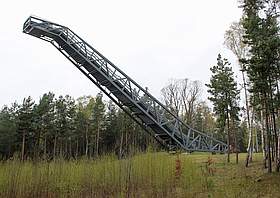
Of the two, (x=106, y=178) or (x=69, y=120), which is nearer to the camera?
(x=106, y=178)

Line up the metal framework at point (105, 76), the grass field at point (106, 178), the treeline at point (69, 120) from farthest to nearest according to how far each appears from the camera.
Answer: the treeline at point (69, 120) → the metal framework at point (105, 76) → the grass field at point (106, 178)

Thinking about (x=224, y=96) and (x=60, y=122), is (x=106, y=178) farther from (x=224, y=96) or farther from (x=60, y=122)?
(x=60, y=122)

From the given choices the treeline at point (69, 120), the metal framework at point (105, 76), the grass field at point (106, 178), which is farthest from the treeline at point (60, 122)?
the grass field at point (106, 178)

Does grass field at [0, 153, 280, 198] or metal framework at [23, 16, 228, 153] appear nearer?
grass field at [0, 153, 280, 198]

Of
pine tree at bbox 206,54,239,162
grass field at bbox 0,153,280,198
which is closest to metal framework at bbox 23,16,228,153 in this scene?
pine tree at bbox 206,54,239,162

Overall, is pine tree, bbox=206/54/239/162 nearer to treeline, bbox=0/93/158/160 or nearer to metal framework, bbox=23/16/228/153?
metal framework, bbox=23/16/228/153

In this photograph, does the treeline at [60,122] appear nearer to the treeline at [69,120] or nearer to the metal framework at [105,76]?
the treeline at [69,120]

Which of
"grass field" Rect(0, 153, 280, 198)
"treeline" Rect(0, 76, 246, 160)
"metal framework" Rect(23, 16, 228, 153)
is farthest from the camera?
"treeline" Rect(0, 76, 246, 160)

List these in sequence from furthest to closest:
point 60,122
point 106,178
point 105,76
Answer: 1. point 60,122
2. point 105,76
3. point 106,178

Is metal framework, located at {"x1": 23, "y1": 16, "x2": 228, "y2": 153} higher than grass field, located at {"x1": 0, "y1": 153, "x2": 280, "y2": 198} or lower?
Answer: higher

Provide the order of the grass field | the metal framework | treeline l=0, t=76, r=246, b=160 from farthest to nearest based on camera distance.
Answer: treeline l=0, t=76, r=246, b=160
the metal framework
the grass field

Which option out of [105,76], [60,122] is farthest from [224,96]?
[60,122]

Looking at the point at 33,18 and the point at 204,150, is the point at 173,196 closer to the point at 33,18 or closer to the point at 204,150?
the point at 33,18

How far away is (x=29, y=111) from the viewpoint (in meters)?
31.7
